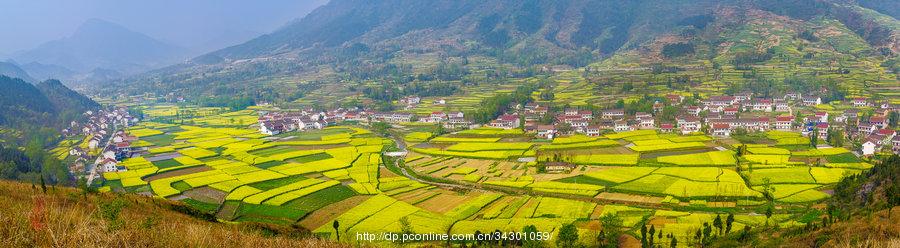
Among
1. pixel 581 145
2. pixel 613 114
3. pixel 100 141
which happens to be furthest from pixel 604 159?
pixel 100 141

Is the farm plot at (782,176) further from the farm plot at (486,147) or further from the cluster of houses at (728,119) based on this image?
the farm plot at (486,147)

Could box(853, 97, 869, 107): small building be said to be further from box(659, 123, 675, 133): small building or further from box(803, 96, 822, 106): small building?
box(659, 123, 675, 133): small building

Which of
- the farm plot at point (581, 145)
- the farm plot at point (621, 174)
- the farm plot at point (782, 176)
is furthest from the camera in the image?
the farm plot at point (581, 145)

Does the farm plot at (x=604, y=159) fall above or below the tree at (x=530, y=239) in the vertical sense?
below

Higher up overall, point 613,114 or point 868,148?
point 613,114

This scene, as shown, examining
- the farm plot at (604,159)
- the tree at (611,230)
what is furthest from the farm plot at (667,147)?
the tree at (611,230)

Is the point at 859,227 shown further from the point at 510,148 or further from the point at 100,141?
the point at 100,141
